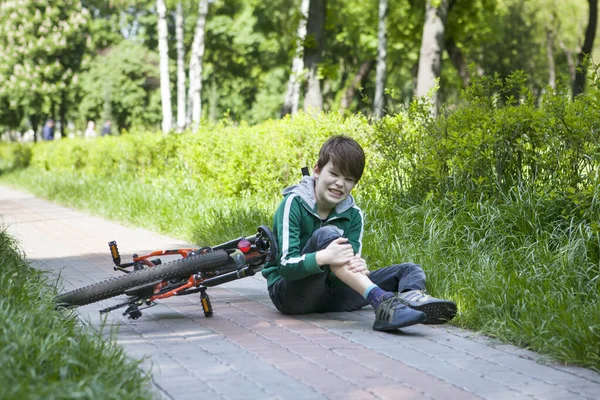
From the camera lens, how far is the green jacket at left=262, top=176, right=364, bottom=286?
538 centimetres

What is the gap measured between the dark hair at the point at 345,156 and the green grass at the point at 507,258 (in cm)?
105

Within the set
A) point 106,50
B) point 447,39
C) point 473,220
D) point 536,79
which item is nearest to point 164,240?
point 473,220

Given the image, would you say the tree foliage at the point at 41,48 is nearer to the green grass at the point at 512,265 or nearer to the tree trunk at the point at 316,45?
the tree trunk at the point at 316,45

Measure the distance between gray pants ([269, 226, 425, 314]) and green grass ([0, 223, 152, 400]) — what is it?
137 centimetres

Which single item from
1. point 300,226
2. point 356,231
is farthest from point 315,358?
point 356,231

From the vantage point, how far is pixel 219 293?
22.4 ft

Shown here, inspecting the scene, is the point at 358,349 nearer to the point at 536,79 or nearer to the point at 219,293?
the point at 219,293

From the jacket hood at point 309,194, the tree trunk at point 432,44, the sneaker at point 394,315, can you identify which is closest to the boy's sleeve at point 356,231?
the jacket hood at point 309,194

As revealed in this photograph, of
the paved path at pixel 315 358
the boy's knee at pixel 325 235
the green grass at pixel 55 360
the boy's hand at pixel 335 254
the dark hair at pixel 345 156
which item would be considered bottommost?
the paved path at pixel 315 358

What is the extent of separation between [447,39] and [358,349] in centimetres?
1803

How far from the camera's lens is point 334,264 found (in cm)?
532

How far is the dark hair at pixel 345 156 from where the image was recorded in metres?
5.50

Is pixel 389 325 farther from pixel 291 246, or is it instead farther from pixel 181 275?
pixel 181 275

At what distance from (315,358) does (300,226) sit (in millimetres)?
1221
